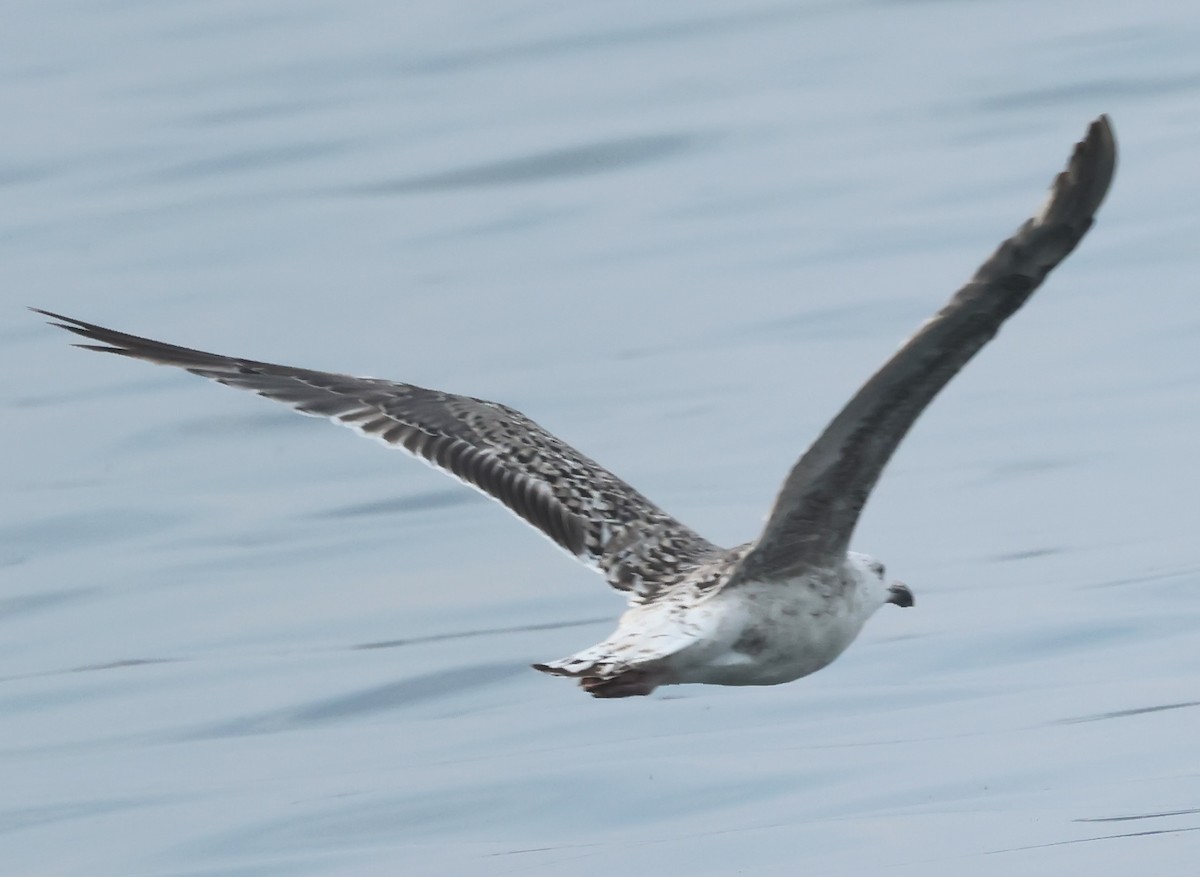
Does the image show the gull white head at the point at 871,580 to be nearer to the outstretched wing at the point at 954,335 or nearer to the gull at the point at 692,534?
the gull at the point at 692,534

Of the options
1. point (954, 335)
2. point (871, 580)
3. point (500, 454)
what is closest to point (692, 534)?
point (500, 454)

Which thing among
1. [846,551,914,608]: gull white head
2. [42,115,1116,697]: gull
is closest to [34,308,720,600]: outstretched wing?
[42,115,1116,697]: gull

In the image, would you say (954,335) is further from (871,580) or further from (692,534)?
(692,534)

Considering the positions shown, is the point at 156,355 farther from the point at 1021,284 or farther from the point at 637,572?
the point at 1021,284

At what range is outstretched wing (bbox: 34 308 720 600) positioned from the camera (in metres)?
10.2

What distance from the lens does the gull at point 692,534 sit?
7648 mm

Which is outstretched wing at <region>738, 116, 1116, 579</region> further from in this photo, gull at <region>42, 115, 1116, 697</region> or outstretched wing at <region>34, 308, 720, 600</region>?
outstretched wing at <region>34, 308, 720, 600</region>

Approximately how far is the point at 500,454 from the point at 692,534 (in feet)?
2.91

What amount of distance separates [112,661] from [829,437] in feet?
31.7

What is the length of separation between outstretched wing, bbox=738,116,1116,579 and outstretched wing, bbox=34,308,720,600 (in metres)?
1.69

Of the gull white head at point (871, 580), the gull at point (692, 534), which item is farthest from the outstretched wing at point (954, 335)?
the gull white head at point (871, 580)

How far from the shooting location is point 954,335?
769 cm

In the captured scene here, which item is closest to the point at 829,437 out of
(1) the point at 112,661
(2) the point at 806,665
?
(2) the point at 806,665

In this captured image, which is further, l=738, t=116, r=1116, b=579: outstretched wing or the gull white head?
the gull white head
